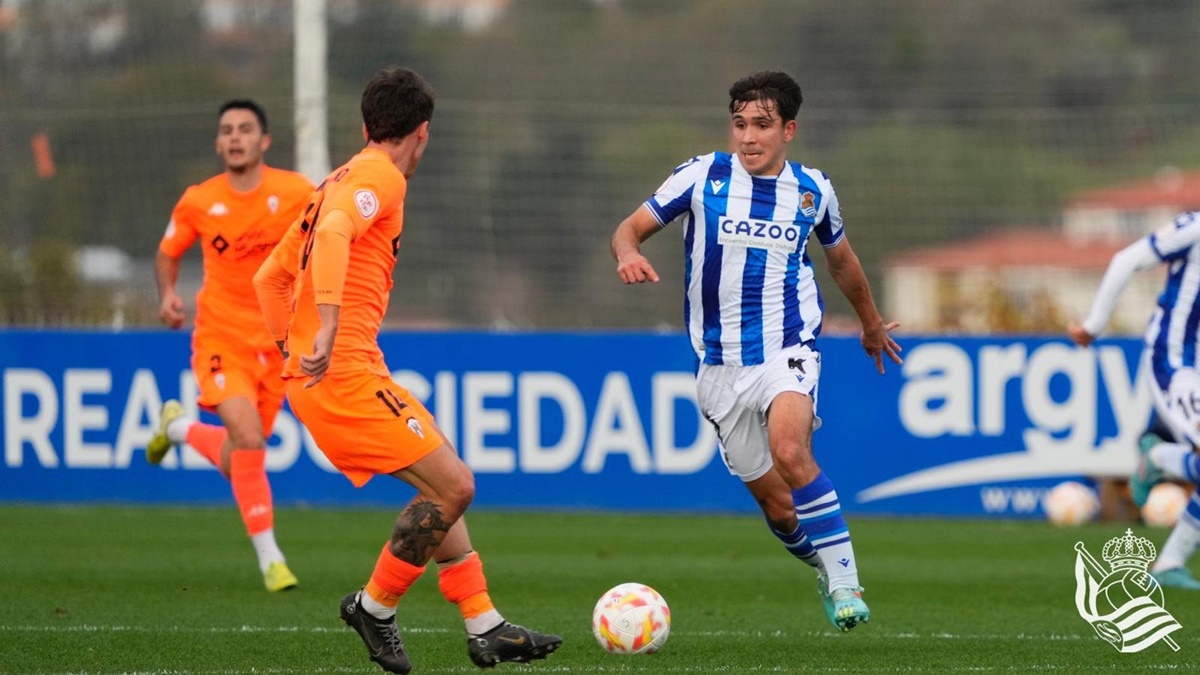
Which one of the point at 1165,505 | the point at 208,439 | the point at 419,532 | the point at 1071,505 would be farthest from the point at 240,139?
the point at 1165,505

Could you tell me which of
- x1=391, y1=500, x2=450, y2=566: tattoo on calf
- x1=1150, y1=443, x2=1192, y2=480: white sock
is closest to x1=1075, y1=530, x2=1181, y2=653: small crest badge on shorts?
x1=1150, y1=443, x2=1192, y2=480: white sock

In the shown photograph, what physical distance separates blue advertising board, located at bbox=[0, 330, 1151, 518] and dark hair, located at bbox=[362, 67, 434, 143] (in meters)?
7.82

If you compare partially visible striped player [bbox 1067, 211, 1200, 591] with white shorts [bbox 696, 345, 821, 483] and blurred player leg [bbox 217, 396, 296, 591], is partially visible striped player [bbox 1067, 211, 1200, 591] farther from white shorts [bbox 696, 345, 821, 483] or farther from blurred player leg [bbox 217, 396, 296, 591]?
blurred player leg [bbox 217, 396, 296, 591]

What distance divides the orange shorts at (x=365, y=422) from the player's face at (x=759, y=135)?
6.45 feet

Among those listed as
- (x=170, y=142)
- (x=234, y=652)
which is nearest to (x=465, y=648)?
(x=234, y=652)

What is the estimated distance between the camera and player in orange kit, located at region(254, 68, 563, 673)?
21.0ft

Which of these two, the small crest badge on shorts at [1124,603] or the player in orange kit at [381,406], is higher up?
the player in orange kit at [381,406]

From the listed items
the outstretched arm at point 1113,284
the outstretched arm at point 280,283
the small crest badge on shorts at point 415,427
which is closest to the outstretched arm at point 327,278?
the small crest badge on shorts at point 415,427

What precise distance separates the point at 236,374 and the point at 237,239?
2.48ft

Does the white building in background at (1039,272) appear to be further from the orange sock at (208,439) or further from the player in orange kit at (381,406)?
the player in orange kit at (381,406)

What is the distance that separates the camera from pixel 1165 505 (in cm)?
1349

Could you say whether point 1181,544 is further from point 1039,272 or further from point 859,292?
point 1039,272

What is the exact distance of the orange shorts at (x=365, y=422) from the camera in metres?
6.41

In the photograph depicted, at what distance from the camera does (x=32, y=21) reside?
60.7 ft
